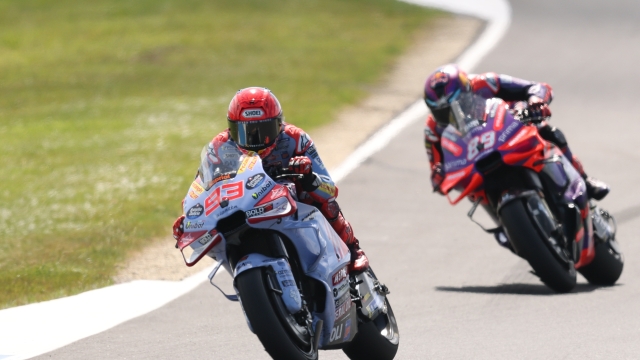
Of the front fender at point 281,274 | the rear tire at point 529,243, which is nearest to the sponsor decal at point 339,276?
the front fender at point 281,274

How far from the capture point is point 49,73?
25234mm

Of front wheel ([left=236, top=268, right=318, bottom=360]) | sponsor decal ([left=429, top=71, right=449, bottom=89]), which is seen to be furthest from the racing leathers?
sponsor decal ([left=429, top=71, right=449, bottom=89])

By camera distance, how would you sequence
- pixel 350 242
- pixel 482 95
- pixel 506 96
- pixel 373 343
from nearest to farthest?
pixel 373 343
pixel 350 242
pixel 482 95
pixel 506 96

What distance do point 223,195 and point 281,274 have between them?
1.61ft

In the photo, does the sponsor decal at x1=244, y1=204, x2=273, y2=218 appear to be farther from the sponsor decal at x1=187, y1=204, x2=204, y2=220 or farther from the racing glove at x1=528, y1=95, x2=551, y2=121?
the racing glove at x1=528, y1=95, x2=551, y2=121

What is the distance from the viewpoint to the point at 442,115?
9508 mm

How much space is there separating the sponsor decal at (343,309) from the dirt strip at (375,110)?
3.70 metres

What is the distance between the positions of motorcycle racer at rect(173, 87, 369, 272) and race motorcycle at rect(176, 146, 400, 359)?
0.32ft

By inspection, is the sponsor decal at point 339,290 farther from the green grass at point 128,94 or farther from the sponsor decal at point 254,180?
the green grass at point 128,94

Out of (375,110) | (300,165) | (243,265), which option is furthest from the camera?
(375,110)

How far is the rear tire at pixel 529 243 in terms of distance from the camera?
28.7 feet

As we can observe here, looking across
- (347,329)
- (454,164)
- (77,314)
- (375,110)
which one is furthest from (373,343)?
(375,110)

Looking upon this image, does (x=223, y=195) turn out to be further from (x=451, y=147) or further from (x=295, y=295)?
(x=451, y=147)

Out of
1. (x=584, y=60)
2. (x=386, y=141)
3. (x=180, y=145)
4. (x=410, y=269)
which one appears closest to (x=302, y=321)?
(x=410, y=269)
